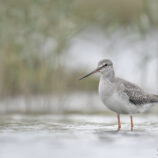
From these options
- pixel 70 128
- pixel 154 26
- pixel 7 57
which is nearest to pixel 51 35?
pixel 7 57

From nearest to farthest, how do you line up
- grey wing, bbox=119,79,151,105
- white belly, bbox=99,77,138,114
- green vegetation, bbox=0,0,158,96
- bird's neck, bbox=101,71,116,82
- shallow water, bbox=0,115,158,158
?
1. shallow water, bbox=0,115,158,158
2. white belly, bbox=99,77,138,114
3. grey wing, bbox=119,79,151,105
4. bird's neck, bbox=101,71,116,82
5. green vegetation, bbox=0,0,158,96

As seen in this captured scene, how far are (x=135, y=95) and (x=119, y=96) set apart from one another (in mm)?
546

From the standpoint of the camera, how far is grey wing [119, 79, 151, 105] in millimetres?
7992

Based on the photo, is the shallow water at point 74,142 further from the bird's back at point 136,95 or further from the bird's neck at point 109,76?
the bird's neck at point 109,76

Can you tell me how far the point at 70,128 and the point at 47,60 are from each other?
14.8 feet

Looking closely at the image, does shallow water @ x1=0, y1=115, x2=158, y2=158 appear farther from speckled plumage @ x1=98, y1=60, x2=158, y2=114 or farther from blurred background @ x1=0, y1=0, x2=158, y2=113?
blurred background @ x1=0, y1=0, x2=158, y2=113

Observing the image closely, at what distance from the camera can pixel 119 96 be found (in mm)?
7691

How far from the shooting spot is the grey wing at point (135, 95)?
26.2ft

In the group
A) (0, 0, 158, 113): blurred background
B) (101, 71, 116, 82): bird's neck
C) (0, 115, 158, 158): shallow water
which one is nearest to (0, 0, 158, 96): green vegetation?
(0, 0, 158, 113): blurred background

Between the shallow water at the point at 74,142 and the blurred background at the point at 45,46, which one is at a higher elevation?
the blurred background at the point at 45,46

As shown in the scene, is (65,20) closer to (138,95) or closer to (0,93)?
(0,93)

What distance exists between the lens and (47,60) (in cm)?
1136

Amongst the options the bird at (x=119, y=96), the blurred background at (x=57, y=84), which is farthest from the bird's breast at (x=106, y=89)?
the blurred background at (x=57, y=84)

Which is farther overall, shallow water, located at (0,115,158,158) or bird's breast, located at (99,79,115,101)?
bird's breast, located at (99,79,115,101)
